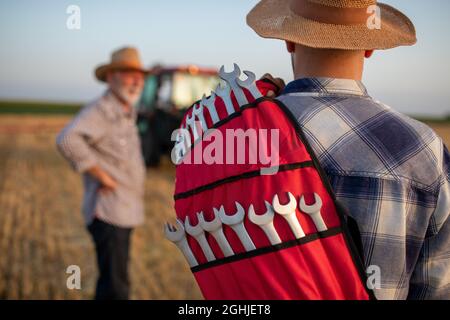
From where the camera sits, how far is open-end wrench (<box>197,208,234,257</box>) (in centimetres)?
141

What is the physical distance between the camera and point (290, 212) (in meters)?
1.32

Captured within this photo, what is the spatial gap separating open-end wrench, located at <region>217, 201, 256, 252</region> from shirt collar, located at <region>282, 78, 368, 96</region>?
387 millimetres

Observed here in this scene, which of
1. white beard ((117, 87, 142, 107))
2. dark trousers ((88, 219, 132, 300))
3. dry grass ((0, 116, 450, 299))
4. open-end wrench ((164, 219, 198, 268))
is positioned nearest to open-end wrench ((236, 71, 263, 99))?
open-end wrench ((164, 219, 198, 268))

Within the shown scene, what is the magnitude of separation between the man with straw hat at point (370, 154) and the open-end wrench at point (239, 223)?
0.25 meters

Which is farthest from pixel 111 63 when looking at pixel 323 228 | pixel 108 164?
pixel 323 228

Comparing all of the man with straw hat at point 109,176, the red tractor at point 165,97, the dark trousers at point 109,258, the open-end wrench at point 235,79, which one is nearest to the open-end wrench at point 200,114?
the open-end wrench at point 235,79

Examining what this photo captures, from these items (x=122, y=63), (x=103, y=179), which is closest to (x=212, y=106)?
(x=103, y=179)

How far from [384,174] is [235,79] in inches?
18.5

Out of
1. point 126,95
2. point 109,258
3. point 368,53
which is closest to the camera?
point 368,53

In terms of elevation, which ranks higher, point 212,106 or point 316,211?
point 212,106

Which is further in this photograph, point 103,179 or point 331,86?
point 103,179

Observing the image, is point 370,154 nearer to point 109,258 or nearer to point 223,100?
point 223,100

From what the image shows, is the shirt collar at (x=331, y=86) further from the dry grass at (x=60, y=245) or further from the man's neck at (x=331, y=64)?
the dry grass at (x=60, y=245)
